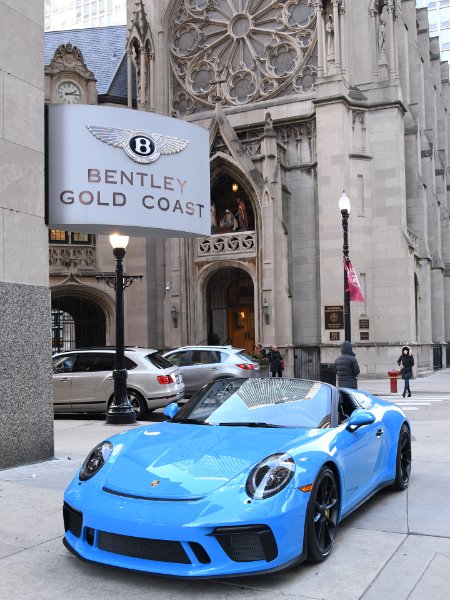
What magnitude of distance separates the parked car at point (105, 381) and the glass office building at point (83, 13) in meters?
87.1

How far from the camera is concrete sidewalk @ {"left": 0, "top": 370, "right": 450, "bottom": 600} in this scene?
4379mm

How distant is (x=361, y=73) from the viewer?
28453mm

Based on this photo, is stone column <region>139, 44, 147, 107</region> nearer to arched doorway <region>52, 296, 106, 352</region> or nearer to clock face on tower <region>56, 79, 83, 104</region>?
clock face on tower <region>56, 79, 83, 104</region>

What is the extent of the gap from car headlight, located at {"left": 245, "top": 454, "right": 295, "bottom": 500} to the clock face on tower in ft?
99.2

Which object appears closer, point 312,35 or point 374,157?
point 374,157

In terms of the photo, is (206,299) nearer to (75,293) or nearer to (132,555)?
(75,293)

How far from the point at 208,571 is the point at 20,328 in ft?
16.6

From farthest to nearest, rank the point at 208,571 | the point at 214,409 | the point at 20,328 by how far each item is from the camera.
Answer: the point at 20,328 → the point at 214,409 → the point at 208,571

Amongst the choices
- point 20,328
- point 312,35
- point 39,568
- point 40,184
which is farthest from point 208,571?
point 312,35


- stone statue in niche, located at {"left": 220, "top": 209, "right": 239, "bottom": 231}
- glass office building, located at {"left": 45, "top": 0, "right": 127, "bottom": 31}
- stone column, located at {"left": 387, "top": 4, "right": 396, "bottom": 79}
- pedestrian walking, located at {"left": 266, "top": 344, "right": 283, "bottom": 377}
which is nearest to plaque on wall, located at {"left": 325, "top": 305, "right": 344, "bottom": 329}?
pedestrian walking, located at {"left": 266, "top": 344, "right": 283, "bottom": 377}

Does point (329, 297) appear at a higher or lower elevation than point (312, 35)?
lower

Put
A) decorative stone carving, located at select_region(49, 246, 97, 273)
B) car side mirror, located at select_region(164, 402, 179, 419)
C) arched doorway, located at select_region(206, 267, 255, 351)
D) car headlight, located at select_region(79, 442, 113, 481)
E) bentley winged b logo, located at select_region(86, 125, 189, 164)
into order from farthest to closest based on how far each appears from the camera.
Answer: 1. arched doorway, located at select_region(206, 267, 255, 351)
2. decorative stone carving, located at select_region(49, 246, 97, 273)
3. bentley winged b logo, located at select_region(86, 125, 189, 164)
4. car side mirror, located at select_region(164, 402, 179, 419)
5. car headlight, located at select_region(79, 442, 113, 481)

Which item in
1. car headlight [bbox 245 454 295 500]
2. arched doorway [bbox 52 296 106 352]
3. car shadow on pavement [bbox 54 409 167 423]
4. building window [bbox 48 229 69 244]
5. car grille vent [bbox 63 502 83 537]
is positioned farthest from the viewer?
arched doorway [bbox 52 296 106 352]

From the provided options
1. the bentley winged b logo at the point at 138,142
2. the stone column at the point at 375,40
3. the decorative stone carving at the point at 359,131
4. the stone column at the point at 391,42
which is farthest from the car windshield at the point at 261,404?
the stone column at the point at 375,40
